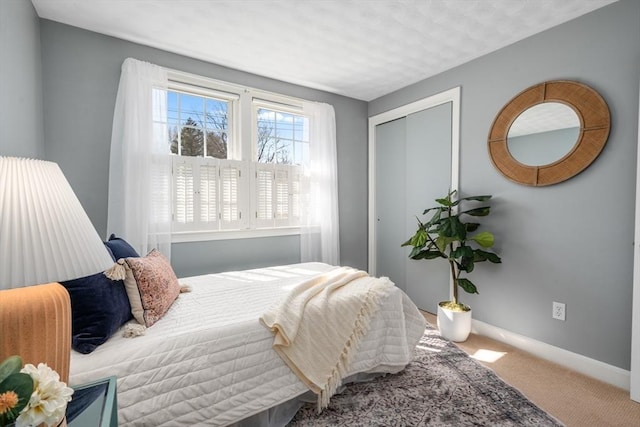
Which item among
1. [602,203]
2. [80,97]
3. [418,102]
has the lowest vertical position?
[602,203]

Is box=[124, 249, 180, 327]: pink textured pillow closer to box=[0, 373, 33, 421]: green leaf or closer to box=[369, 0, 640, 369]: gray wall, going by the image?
box=[0, 373, 33, 421]: green leaf

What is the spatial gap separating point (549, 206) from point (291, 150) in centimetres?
253

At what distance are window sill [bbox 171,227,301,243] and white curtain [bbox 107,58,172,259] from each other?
0.56 feet

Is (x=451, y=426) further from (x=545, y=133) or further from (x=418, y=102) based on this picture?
(x=418, y=102)

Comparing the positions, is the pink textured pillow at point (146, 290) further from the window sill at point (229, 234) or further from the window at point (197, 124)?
the window at point (197, 124)

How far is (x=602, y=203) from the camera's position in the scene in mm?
2102

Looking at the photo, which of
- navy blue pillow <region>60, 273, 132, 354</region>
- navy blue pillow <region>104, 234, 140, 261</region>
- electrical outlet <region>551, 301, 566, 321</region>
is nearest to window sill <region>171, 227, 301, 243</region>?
navy blue pillow <region>104, 234, 140, 261</region>

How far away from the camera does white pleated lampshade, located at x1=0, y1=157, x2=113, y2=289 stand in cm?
72

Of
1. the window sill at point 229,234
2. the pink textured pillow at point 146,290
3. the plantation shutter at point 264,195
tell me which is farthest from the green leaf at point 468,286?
the pink textured pillow at point 146,290

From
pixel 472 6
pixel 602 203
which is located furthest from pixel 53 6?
pixel 602 203

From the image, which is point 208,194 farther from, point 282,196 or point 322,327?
point 322,327

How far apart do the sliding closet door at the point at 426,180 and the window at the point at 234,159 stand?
4.11ft

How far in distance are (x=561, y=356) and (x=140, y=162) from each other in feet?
12.0

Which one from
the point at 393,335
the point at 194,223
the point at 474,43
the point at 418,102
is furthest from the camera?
the point at 418,102
